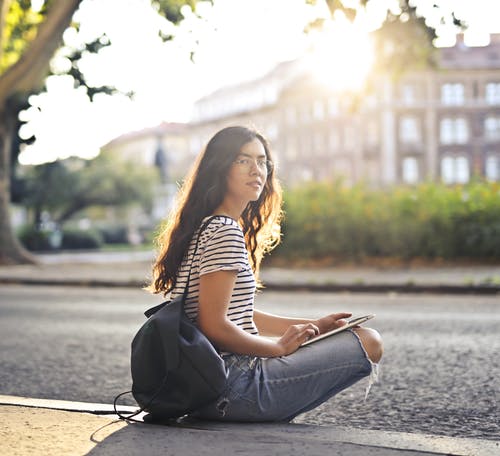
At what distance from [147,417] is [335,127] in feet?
244

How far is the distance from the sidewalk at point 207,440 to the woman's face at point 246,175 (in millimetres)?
991

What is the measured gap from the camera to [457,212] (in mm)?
17594

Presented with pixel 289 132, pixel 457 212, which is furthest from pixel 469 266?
pixel 289 132

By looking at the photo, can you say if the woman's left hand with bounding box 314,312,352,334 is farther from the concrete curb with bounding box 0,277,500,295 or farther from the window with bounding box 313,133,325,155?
the window with bounding box 313,133,325,155

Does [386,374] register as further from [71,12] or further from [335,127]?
[335,127]

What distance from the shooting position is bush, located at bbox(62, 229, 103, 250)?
124 feet

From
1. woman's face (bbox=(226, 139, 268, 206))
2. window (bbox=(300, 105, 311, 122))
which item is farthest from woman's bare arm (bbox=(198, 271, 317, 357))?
window (bbox=(300, 105, 311, 122))

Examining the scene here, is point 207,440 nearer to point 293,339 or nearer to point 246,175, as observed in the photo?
point 293,339

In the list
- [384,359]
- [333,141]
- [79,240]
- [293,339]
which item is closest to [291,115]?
[333,141]

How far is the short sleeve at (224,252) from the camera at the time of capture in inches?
142

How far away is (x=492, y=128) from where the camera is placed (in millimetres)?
71125

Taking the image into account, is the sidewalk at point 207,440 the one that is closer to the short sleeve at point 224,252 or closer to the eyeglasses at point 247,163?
the short sleeve at point 224,252

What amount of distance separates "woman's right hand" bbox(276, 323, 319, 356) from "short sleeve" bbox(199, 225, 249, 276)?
1.16 ft

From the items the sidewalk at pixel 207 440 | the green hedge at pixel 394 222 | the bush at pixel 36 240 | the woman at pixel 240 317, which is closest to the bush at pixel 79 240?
the bush at pixel 36 240
